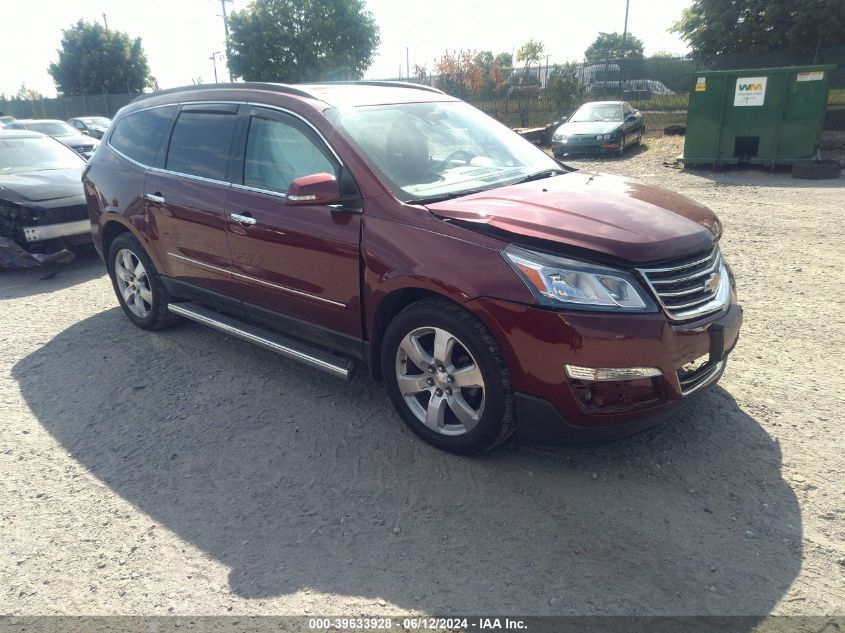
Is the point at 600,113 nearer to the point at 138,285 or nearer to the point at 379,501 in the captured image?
the point at 138,285

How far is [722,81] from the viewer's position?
13148 mm

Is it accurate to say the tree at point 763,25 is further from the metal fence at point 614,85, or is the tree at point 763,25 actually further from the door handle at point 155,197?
the door handle at point 155,197

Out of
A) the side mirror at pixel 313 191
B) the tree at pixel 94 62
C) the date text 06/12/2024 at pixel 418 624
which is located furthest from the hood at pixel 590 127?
the tree at pixel 94 62

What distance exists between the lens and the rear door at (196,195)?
4262 mm

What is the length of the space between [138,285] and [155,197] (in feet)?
3.00

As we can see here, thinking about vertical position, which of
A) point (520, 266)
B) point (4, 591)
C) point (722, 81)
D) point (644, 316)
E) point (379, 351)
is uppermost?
point (722, 81)

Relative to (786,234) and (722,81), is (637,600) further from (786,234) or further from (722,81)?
(722,81)

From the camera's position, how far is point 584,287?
2.80m

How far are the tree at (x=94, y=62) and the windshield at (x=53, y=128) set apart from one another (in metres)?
31.6

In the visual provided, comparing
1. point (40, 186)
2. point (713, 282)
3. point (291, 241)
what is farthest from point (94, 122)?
point (713, 282)

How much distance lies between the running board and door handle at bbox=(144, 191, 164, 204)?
808 mm

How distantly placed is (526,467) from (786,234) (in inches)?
239

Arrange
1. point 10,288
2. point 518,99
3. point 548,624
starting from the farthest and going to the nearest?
point 518,99 < point 10,288 < point 548,624

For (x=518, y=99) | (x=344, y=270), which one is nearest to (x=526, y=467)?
(x=344, y=270)
